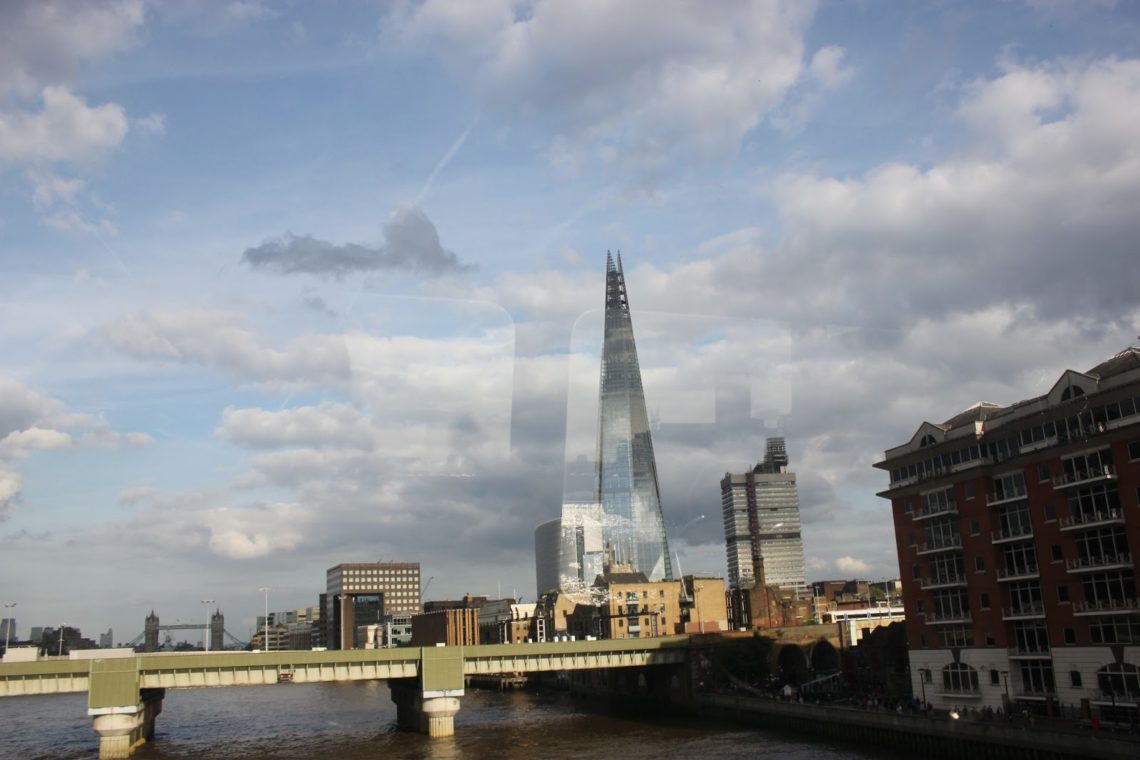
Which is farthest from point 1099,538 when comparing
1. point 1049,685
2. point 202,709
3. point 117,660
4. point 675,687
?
point 202,709

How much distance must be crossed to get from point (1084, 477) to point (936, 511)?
13.5 metres

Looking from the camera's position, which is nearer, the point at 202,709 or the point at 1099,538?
the point at 1099,538

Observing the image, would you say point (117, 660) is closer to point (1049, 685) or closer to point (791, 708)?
point (791, 708)

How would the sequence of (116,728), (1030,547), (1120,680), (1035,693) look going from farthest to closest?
(116,728), (1030,547), (1035,693), (1120,680)

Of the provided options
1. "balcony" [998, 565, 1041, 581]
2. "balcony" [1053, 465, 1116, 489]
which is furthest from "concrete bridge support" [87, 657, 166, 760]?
→ "balcony" [1053, 465, 1116, 489]

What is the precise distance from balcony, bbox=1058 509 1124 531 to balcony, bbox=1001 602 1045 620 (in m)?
5.75

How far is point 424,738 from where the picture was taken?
8088 cm

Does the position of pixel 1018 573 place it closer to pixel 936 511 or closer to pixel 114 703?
pixel 936 511

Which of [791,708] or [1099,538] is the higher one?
[1099,538]

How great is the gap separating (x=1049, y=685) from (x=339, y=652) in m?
56.8

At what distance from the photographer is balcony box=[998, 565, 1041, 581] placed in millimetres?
61125

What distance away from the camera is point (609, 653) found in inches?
3765

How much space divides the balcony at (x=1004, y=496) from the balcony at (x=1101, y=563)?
224 inches

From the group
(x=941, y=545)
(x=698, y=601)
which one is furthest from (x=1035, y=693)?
(x=698, y=601)
